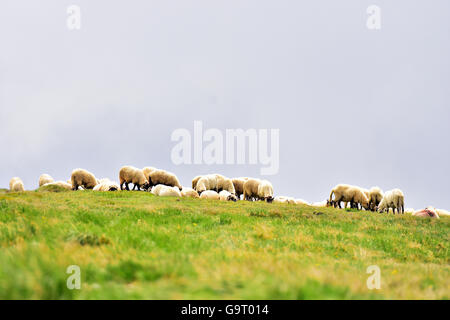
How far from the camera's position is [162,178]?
45.2 meters

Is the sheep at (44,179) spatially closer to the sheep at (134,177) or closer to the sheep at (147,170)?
the sheep at (134,177)

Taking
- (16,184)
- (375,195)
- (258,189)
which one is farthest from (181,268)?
(16,184)

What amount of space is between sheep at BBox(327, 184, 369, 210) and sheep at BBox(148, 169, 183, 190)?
862 inches

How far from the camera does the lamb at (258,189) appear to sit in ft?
139

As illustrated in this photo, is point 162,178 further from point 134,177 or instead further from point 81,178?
point 81,178

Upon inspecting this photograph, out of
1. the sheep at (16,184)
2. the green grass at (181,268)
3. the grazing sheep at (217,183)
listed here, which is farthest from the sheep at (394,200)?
the sheep at (16,184)

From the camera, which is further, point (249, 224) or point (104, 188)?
point (104, 188)

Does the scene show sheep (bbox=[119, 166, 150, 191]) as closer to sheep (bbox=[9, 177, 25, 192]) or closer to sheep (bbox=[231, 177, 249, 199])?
sheep (bbox=[231, 177, 249, 199])

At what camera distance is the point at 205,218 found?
47.1ft

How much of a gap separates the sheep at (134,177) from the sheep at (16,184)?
26.2 m
